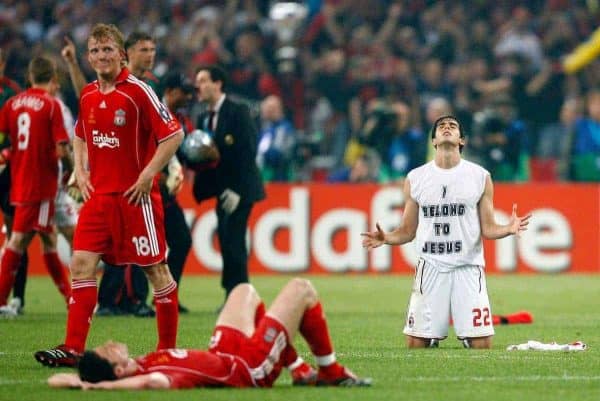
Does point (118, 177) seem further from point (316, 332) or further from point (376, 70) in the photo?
point (376, 70)

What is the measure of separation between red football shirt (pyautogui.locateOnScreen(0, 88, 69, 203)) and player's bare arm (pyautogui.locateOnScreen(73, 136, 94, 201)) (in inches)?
141

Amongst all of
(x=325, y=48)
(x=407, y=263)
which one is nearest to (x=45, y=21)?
(x=325, y=48)

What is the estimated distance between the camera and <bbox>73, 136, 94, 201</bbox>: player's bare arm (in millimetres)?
9547

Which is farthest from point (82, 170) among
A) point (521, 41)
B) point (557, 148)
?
point (521, 41)

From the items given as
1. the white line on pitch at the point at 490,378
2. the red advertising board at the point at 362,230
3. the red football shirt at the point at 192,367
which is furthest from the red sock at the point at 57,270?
the red football shirt at the point at 192,367

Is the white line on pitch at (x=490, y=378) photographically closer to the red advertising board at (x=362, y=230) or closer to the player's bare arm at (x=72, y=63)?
the player's bare arm at (x=72, y=63)

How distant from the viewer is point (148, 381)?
290 inches

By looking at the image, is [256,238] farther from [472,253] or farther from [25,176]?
[472,253]

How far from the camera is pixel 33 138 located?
13.5 meters

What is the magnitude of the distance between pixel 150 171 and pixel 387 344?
271cm

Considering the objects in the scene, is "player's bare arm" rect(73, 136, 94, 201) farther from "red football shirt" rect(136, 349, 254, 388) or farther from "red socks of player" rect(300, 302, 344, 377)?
"red socks of player" rect(300, 302, 344, 377)

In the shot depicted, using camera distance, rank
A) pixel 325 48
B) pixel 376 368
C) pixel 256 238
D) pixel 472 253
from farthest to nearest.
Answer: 1. pixel 325 48
2. pixel 256 238
3. pixel 472 253
4. pixel 376 368

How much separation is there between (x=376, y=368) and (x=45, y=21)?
16.1 m

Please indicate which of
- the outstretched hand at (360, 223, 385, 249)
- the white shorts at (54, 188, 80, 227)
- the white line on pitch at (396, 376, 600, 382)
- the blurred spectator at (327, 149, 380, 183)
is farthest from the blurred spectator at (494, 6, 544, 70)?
the white line on pitch at (396, 376, 600, 382)
